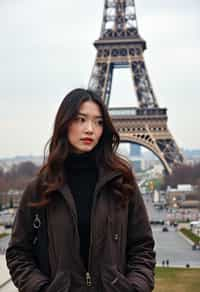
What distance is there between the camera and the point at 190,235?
24172 millimetres

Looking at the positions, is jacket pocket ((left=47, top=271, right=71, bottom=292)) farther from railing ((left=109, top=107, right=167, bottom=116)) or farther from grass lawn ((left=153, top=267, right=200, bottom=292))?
railing ((left=109, top=107, right=167, bottom=116))

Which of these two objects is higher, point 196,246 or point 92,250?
point 92,250

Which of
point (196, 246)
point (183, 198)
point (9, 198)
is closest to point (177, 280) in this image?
point (196, 246)

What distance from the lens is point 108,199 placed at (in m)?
2.42

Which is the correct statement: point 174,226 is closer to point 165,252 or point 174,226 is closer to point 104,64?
point 165,252

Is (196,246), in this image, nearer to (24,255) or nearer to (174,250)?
(174,250)

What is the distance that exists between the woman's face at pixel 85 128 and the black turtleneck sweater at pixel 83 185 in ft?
0.11

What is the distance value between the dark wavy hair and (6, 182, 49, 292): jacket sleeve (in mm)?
69

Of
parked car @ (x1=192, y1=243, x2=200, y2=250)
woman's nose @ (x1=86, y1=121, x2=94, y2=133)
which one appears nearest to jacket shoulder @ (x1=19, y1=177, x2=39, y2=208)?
woman's nose @ (x1=86, y1=121, x2=94, y2=133)

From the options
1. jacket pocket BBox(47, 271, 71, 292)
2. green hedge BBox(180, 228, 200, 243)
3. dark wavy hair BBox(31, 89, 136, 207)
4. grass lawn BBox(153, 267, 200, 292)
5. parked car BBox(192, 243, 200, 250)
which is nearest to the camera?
jacket pocket BBox(47, 271, 71, 292)

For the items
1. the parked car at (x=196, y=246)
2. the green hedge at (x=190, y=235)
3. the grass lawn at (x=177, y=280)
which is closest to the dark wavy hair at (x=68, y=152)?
the grass lawn at (x=177, y=280)

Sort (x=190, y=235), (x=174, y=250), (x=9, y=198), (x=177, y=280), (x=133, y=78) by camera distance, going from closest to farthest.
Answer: (x=177, y=280) < (x=174, y=250) < (x=190, y=235) < (x=133, y=78) < (x=9, y=198)

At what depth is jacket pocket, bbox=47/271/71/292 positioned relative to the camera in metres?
2.28

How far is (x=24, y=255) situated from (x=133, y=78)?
36398 mm
